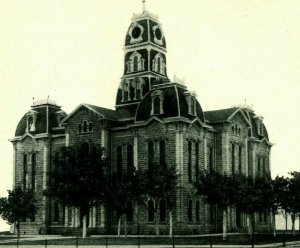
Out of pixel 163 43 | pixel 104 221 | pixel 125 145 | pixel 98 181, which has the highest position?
pixel 163 43

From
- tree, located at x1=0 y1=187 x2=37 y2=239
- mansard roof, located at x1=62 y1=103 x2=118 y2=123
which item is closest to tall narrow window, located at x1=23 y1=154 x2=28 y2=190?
tree, located at x1=0 y1=187 x2=37 y2=239

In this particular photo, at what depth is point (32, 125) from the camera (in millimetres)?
75312

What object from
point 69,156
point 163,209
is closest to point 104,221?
point 163,209

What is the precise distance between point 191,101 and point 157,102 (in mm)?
3757

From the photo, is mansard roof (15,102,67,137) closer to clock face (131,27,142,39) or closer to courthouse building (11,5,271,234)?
courthouse building (11,5,271,234)

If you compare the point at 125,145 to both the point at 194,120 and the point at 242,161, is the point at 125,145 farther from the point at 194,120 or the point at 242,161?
the point at 242,161

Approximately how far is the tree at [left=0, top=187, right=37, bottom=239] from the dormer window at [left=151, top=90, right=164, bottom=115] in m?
18.0

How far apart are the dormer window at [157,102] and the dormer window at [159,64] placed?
12003 millimetres

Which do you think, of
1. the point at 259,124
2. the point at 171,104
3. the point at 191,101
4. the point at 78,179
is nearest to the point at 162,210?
the point at 78,179

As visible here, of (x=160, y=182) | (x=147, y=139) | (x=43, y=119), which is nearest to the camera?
(x=160, y=182)

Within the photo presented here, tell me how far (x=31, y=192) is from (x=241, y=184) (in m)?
28.0

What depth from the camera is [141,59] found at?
2975 inches

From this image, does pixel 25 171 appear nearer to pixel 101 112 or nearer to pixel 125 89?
pixel 101 112

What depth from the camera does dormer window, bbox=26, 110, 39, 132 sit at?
247ft
